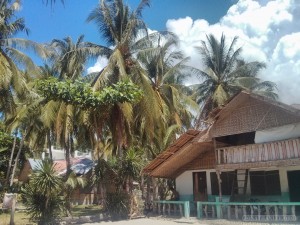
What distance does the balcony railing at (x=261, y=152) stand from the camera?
14.3 metres

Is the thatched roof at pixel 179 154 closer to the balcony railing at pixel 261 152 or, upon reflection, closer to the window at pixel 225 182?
the window at pixel 225 182

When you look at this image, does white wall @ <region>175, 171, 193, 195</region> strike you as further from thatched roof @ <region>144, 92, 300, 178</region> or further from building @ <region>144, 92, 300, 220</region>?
thatched roof @ <region>144, 92, 300, 178</region>

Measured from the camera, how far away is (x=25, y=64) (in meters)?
18.4

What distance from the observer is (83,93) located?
16250 millimetres

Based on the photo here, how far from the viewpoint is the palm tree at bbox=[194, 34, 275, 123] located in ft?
82.6

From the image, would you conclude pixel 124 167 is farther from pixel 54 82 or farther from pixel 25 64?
pixel 25 64

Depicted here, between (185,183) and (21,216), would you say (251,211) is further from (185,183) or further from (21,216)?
(21,216)

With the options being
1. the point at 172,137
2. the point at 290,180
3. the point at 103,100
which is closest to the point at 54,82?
the point at 103,100

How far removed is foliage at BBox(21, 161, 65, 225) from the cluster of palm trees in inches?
151

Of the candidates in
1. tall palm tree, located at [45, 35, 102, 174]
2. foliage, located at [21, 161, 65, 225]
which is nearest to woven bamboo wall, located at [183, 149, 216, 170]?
tall palm tree, located at [45, 35, 102, 174]

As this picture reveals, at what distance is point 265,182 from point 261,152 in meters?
2.55

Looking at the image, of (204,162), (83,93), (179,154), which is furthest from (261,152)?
(83,93)

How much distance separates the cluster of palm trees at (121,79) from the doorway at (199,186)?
251 centimetres

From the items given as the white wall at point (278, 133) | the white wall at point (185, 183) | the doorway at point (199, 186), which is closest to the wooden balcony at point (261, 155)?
the white wall at point (278, 133)
